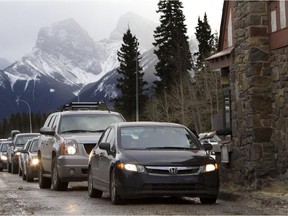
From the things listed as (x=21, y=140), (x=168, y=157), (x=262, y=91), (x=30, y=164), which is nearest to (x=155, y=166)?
(x=168, y=157)

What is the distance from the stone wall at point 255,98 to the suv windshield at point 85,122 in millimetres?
3409

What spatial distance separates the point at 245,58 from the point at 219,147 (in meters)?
3.04

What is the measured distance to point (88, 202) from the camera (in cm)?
1510

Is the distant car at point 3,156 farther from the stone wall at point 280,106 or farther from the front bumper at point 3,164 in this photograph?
the stone wall at point 280,106

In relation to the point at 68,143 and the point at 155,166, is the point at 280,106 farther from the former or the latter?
the point at 155,166

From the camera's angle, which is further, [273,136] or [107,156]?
[273,136]

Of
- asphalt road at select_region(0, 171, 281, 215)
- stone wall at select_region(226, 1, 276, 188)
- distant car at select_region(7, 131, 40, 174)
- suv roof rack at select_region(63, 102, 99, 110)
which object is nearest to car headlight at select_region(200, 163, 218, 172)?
asphalt road at select_region(0, 171, 281, 215)

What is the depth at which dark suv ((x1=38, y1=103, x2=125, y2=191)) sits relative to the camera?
18828mm

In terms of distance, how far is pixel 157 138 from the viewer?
49.0 ft

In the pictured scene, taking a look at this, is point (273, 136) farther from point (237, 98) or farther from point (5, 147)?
point (5, 147)

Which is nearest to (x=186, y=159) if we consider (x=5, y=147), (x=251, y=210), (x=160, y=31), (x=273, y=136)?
(x=251, y=210)

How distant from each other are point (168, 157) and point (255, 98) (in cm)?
537

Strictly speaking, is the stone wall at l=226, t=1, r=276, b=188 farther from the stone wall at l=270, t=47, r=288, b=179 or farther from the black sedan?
the black sedan

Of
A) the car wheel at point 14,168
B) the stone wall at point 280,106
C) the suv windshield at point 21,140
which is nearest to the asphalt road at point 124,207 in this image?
the stone wall at point 280,106
